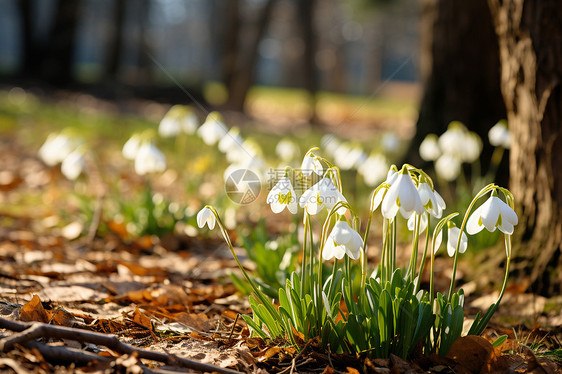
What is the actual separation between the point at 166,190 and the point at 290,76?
1232 inches

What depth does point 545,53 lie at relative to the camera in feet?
8.02

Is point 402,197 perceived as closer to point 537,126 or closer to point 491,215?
point 491,215

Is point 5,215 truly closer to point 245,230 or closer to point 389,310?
point 245,230

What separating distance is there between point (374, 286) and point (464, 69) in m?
2.91

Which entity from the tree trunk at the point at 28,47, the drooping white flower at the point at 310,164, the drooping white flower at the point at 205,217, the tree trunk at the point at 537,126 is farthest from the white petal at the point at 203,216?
the tree trunk at the point at 28,47

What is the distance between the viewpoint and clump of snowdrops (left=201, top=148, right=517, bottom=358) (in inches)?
60.7

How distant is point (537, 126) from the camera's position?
8.24ft

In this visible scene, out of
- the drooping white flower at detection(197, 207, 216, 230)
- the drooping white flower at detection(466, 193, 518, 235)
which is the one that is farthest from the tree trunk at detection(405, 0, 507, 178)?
the drooping white flower at detection(197, 207, 216, 230)

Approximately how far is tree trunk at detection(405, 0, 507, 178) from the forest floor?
137cm

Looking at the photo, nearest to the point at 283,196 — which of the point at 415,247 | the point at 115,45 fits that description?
the point at 415,247

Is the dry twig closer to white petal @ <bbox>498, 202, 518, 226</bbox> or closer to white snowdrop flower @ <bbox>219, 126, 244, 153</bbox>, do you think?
white petal @ <bbox>498, 202, 518, 226</bbox>

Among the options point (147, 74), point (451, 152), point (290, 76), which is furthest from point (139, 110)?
point (290, 76)

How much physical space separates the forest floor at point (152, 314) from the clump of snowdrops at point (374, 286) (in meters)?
0.05

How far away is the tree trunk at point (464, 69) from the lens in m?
3.96
